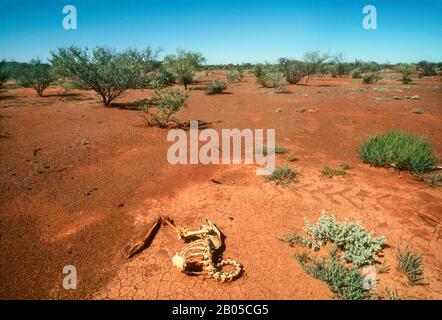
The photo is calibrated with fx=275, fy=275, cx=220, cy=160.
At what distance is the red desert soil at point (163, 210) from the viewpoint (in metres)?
3.28

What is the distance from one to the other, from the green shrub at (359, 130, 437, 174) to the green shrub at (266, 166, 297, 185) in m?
2.27

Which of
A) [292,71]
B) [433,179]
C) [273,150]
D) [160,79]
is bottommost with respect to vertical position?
[433,179]

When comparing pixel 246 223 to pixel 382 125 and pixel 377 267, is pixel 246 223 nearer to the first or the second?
pixel 377 267

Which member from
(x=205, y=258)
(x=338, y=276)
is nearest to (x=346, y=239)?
(x=338, y=276)

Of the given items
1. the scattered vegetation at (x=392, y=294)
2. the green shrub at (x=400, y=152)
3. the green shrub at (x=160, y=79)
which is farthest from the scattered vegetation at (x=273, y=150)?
A: the green shrub at (x=160, y=79)

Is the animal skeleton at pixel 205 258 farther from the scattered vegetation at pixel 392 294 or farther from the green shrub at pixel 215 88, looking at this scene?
the green shrub at pixel 215 88

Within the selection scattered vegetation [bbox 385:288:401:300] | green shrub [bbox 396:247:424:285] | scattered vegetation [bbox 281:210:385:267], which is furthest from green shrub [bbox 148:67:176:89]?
scattered vegetation [bbox 385:288:401:300]

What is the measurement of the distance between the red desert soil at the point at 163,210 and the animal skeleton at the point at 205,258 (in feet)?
0.41

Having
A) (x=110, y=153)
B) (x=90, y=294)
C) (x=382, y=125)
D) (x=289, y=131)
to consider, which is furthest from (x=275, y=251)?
(x=382, y=125)

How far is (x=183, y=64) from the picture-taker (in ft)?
76.2

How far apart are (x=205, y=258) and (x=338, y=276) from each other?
1584 millimetres

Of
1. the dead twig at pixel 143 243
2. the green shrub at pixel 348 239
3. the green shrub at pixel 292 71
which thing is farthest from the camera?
the green shrub at pixel 292 71

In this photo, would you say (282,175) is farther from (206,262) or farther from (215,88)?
(215,88)
